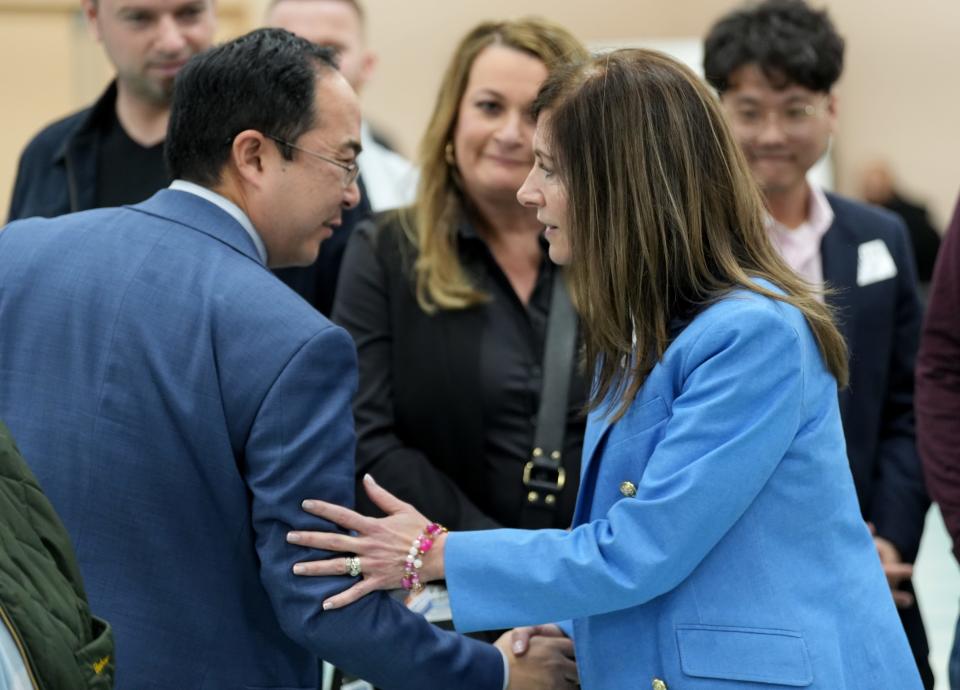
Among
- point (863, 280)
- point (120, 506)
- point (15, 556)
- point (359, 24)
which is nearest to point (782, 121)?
point (863, 280)

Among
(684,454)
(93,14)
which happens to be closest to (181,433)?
(684,454)

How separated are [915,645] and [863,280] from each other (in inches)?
30.1

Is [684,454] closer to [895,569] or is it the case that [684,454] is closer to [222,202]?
[222,202]

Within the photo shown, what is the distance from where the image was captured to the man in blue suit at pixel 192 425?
1.75 metres

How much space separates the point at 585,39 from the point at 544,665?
925 cm

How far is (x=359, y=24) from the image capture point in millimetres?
3699

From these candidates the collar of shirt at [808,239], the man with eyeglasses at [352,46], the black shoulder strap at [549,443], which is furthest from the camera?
the man with eyeglasses at [352,46]

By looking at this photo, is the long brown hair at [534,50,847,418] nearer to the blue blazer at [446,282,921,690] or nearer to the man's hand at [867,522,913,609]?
the blue blazer at [446,282,921,690]

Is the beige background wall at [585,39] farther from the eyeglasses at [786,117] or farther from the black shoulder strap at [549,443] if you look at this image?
the black shoulder strap at [549,443]

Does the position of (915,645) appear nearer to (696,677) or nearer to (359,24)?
(696,677)

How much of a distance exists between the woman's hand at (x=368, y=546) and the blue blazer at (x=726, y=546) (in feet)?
0.31

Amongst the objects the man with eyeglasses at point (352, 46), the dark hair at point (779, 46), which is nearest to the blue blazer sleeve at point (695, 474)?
the dark hair at point (779, 46)

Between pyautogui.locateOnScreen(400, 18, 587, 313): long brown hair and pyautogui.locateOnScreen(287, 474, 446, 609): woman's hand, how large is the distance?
2.39 feet

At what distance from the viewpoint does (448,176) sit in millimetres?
2707
